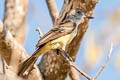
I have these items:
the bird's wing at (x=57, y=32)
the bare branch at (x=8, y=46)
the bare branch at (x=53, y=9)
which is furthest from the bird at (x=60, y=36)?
the bare branch at (x=53, y=9)

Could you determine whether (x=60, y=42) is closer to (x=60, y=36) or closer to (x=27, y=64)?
(x=60, y=36)

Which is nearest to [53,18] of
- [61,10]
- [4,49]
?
[61,10]

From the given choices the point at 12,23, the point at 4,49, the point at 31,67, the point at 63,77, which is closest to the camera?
the point at 4,49

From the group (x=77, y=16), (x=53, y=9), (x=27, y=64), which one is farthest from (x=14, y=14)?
(x=27, y=64)

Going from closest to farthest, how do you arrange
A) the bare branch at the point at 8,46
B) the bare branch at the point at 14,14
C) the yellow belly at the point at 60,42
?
the bare branch at the point at 8,46
the yellow belly at the point at 60,42
the bare branch at the point at 14,14

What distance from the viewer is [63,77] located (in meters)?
5.98

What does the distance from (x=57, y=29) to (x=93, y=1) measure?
0.64 m

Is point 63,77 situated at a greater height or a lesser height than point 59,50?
lesser

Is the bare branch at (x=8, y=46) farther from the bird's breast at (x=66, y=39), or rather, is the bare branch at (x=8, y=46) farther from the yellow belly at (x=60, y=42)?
the bird's breast at (x=66, y=39)

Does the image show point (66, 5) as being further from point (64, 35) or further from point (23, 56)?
point (23, 56)

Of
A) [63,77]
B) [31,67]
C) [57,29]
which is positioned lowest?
[63,77]

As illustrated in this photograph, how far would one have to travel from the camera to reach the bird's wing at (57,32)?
5.19 meters

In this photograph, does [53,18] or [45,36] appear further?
[53,18]

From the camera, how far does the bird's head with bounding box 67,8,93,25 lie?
224 inches
